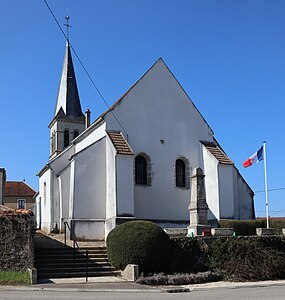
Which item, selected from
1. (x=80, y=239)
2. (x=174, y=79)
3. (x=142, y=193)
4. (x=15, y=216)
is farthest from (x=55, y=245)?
(x=174, y=79)

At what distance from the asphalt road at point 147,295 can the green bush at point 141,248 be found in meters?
3.02

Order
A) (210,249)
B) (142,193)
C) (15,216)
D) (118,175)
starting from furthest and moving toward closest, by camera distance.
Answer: (142,193)
(118,175)
(210,249)
(15,216)

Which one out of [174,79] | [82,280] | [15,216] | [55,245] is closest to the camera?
[82,280]

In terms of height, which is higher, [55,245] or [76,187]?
[76,187]

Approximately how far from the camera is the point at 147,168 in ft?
88.9

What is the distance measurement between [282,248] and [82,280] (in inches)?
338

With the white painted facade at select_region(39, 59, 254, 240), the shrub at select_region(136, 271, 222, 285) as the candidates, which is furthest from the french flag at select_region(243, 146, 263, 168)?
the shrub at select_region(136, 271, 222, 285)

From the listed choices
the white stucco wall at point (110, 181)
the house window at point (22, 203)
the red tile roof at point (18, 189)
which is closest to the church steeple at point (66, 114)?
the white stucco wall at point (110, 181)

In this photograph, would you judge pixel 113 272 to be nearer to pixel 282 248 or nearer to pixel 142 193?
pixel 282 248

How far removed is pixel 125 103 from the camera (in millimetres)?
26984

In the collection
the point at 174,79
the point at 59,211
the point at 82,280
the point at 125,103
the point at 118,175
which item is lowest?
the point at 82,280

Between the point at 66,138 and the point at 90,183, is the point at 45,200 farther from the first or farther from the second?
the point at 66,138

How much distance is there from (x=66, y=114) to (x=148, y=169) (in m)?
20.9

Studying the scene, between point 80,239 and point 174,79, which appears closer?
point 80,239
